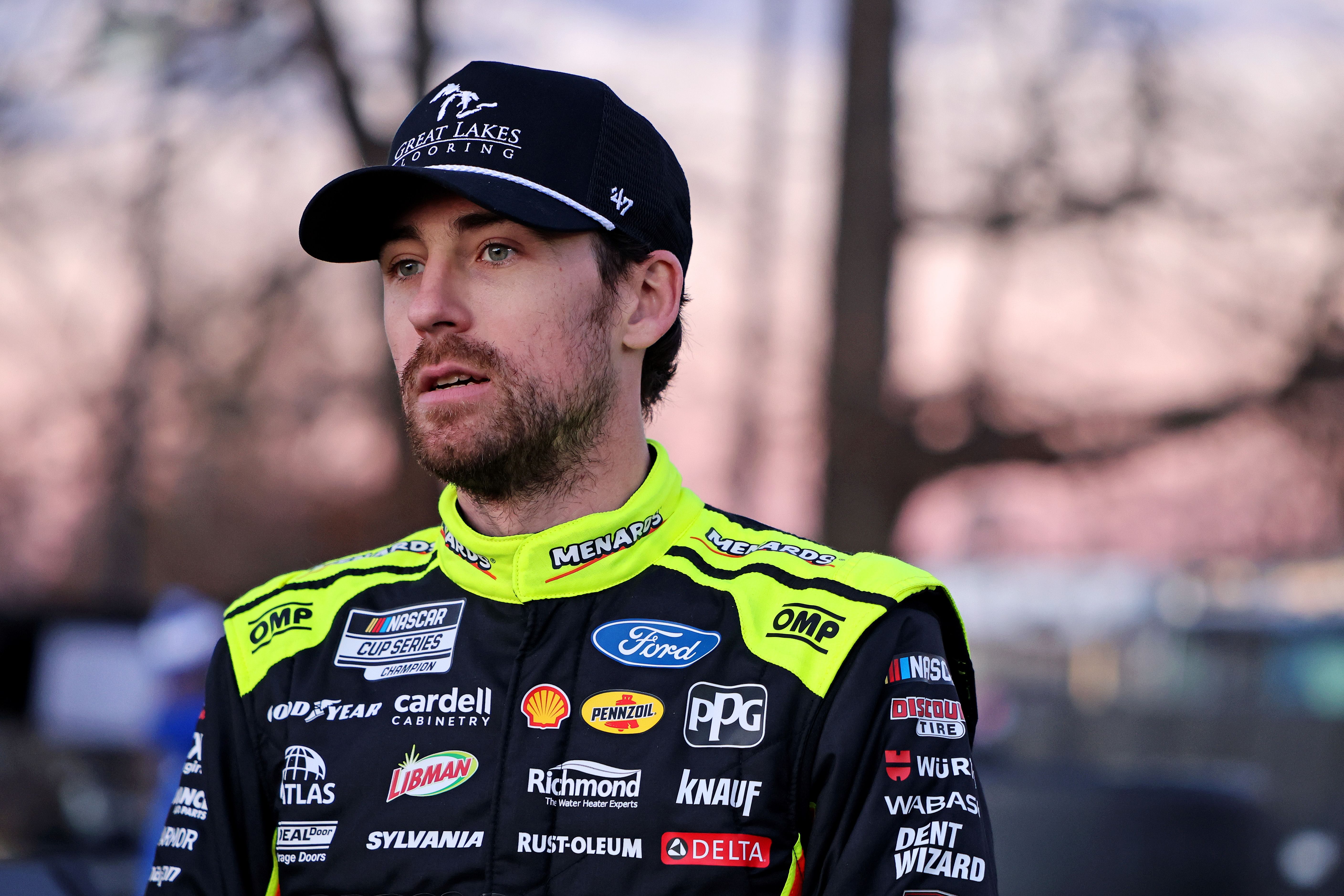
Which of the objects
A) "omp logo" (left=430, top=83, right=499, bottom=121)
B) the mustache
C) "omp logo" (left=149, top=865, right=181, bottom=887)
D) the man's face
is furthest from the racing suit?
"omp logo" (left=430, top=83, right=499, bottom=121)

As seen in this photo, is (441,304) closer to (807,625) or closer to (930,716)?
(807,625)

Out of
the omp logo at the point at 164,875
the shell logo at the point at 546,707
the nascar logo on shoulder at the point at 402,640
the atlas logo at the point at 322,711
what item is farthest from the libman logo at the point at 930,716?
the omp logo at the point at 164,875

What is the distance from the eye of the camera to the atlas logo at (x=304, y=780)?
7.01ft

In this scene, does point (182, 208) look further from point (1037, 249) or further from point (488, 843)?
point (488, 843)

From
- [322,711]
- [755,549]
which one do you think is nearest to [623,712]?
[755,549]

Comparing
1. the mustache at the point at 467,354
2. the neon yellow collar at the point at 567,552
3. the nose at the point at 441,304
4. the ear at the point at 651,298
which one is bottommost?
the neon yellow collar at the point at 567,552

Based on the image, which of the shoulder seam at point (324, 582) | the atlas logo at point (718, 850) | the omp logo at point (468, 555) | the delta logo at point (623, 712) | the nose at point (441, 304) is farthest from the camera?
the shoulder seam at point (324, 582)

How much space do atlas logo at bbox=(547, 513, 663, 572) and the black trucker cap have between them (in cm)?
49

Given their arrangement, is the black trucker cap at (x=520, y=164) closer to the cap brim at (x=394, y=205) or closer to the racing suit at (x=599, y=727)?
the cap brim at (x=394, y=205)

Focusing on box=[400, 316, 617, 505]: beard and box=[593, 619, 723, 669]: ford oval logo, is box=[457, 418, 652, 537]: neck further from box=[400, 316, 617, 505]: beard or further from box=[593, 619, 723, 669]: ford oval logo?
box=[593, 619, 723, 669]: ford oval logo

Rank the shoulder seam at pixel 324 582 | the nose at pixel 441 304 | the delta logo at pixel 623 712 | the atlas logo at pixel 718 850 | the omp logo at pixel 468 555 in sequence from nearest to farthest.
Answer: the atlas logo at pixel 718 850 < the delta logo at pixel 623 712 < the nose at pixel 441 304 < the omp logo at pixel 468 555 < the shoulder seam at pixel 324 582

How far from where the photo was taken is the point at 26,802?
885 centimetres

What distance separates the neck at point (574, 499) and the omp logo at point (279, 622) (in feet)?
1.04

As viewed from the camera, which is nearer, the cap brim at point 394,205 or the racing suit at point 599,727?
the racing suit at point 599,727
